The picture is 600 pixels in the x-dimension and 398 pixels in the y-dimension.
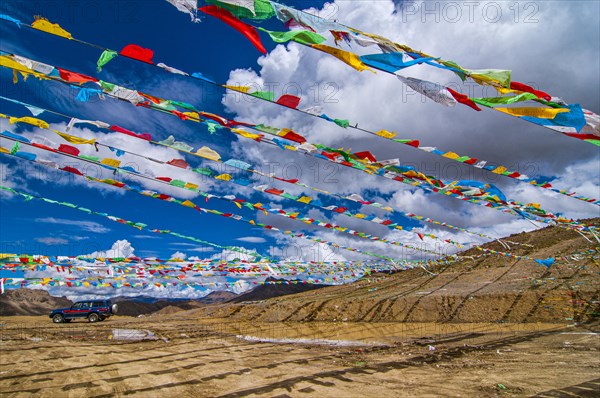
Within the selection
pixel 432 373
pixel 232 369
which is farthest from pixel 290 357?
pixel 432 373

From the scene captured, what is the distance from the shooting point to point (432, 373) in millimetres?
8250

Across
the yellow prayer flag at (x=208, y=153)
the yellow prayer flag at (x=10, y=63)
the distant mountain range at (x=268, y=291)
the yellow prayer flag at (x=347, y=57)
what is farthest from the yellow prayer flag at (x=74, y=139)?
the distant mountain range at (x=268, y=291)

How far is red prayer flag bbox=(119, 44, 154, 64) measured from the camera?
4.99 meters

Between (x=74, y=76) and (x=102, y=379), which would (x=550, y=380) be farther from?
(x=74, y=76)

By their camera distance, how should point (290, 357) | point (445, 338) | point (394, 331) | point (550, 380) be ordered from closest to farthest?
1. point (550, 380)
2. point (290, 357)
3. point (445, 338)
4. point (394, 331)

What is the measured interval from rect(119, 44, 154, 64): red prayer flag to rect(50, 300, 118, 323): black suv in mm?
28159

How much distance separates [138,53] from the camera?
5.04 meters

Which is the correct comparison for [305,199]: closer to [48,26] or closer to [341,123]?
[341,123]

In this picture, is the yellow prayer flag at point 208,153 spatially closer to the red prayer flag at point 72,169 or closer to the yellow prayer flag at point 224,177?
the yellow prayer flag at point 224,177

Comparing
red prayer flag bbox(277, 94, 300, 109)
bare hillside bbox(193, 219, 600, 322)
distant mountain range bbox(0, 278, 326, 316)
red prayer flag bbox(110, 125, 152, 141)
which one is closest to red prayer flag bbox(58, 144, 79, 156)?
red prayer flag bbox(110, 125, 152, 141)

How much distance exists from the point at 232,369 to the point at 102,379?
3.02 m

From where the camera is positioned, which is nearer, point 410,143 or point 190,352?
point 410,143

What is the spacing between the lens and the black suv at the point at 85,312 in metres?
26.7

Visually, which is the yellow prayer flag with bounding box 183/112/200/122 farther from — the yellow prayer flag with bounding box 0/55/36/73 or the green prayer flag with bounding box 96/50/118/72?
the yellow prayer flag with bounding box 0/55/36/73
